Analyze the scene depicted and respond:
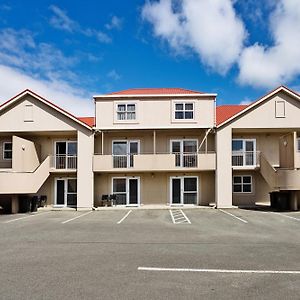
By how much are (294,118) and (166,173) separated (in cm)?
980

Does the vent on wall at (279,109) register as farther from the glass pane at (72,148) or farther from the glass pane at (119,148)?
the glass pane at (72,148)

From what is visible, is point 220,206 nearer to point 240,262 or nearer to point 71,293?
point 240,262

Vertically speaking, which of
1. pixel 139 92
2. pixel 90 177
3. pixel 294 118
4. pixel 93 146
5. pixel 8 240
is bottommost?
pixel 8 240

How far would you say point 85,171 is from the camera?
2222 cm

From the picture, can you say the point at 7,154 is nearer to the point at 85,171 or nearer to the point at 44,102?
the point at 44,102

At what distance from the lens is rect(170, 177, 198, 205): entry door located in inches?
921

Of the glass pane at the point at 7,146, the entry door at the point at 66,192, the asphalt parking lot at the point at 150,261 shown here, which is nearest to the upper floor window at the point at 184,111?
the entry door at the point at 66,192

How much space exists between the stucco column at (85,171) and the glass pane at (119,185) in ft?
6.92

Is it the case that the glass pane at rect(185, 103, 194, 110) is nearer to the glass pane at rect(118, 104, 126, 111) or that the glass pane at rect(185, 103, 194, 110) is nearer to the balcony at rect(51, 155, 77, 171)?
Result: the glass pane at rect(118, 104, 126, 111)

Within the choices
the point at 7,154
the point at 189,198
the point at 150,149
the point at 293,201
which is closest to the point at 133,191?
the point at 150,149

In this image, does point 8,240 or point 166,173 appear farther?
point 166,173

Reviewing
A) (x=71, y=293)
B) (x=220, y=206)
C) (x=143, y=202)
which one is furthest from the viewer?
(x=143, y=202)

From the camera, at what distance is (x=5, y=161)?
2394cm

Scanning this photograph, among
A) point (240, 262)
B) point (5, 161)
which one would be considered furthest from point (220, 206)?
point (5, 161)
